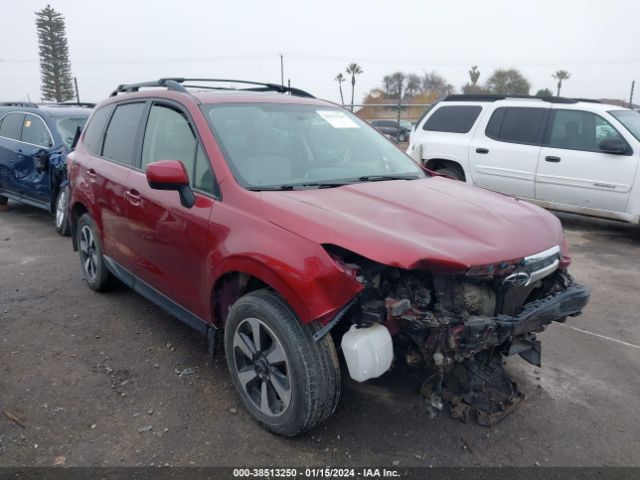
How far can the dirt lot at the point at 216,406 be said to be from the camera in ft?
8.72

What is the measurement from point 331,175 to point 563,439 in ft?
6.62

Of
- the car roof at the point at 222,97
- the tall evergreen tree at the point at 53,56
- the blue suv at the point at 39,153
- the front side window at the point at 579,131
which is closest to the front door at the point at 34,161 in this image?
the blue suv at the point at 39,153

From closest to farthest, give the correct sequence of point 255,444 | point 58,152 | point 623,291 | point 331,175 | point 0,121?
1. point 255,444
2. point 331,175
3. point 623,291
4. point 58,152
5. point 0,121

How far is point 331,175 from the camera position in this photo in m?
3.28

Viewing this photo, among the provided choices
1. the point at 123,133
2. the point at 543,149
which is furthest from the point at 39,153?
the point at 543,149

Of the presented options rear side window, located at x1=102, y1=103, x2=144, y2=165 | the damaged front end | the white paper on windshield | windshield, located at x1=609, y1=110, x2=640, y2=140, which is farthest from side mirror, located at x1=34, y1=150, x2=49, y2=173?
windshield, located at x1=609, y1=110, x2=640, y2=140

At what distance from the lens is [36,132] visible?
762 centimetres

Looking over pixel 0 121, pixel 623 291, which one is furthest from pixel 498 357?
pixel 0 121

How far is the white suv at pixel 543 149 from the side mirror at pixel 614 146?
0.5 inches

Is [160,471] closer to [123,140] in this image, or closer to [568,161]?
[123,140]

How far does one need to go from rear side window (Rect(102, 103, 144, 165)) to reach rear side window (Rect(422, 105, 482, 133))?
5.75m

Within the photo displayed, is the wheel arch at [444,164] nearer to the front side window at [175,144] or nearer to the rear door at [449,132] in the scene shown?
the rear door at [449,132]

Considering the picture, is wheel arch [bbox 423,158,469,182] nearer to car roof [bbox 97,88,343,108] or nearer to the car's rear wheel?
car roof [bbox 97,88,343,108]

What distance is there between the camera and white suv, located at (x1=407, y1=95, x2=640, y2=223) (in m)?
6.84
